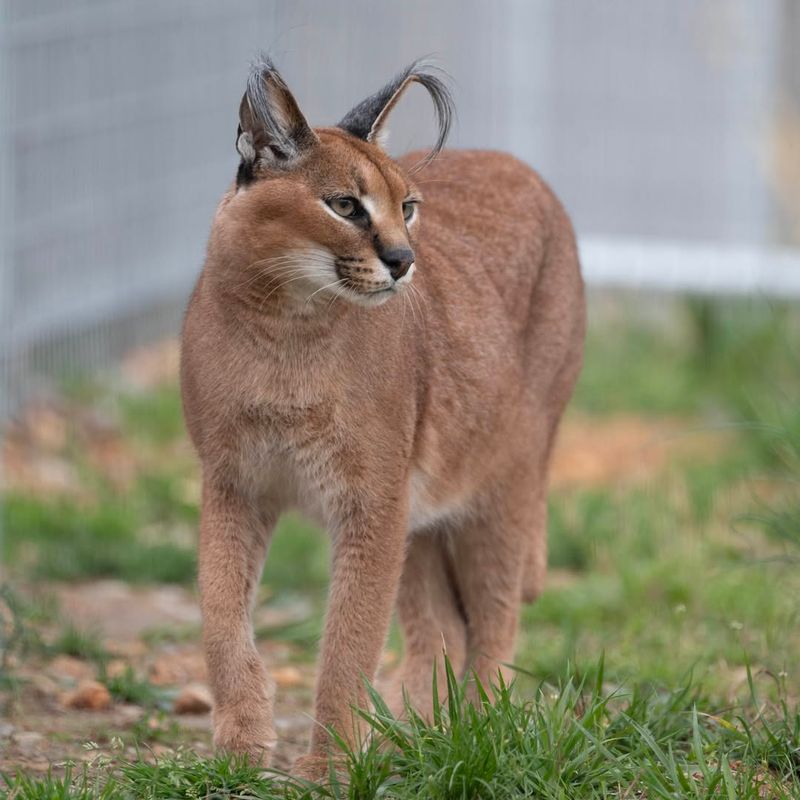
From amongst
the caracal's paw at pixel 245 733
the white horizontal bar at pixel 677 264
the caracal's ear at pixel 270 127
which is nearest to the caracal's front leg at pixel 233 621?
the caracal's paw at pixel 245 733

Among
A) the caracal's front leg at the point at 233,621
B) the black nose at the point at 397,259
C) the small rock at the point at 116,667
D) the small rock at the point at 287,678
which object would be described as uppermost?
the black nose at the point at 397,259

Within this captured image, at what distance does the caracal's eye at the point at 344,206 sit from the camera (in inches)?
157

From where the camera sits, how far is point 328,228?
3.97m

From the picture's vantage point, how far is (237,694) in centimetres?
411

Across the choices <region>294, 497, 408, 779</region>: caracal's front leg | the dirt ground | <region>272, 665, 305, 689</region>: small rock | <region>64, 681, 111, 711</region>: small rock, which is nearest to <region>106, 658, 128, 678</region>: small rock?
the dirt ground

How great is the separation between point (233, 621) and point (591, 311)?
7.30m

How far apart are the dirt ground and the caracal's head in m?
1.10

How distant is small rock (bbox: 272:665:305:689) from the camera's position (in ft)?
18.5

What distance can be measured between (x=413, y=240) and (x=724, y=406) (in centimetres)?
501

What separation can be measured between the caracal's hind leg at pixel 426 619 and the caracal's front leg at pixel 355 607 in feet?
2.77

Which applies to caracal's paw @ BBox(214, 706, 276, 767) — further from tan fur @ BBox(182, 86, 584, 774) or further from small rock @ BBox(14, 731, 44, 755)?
small rock @ BBox(14, 731, 44, 755)

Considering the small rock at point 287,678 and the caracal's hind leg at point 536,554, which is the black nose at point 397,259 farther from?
the small rock at point 287,678

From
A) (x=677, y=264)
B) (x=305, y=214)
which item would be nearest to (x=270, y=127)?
(x=305, y=214)

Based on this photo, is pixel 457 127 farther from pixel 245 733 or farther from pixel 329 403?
pixel 245 733
